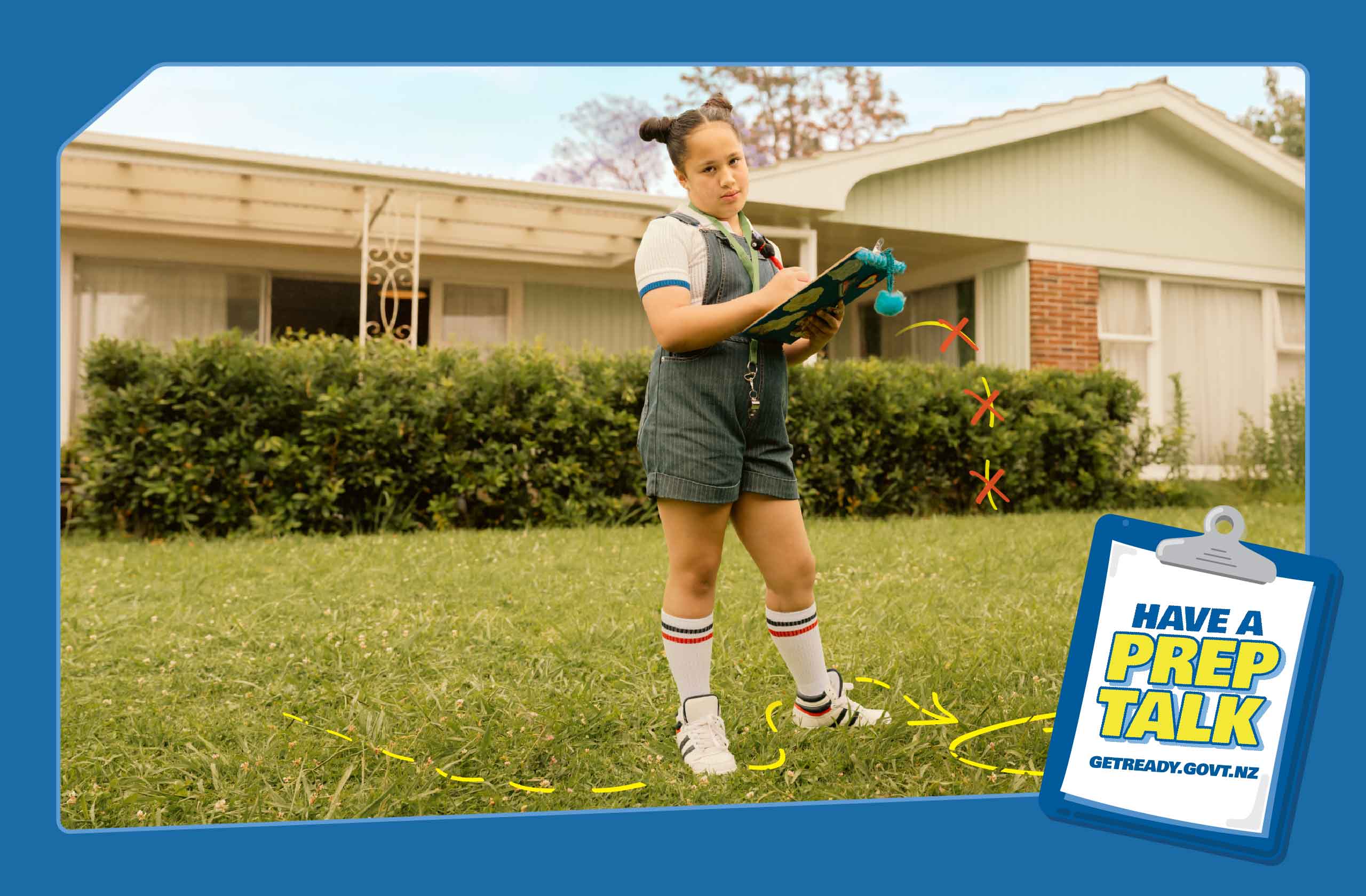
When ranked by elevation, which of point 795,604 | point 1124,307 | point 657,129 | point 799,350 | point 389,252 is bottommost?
point 795,604

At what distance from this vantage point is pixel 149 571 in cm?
370

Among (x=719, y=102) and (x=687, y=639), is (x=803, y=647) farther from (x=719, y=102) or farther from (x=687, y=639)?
(x=719, y=102)

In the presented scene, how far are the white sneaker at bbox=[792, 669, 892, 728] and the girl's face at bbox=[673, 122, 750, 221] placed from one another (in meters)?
1.09

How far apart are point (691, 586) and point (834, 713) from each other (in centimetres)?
49

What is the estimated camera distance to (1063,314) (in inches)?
Answer: 191

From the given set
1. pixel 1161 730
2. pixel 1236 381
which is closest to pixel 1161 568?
pixel 1161 730

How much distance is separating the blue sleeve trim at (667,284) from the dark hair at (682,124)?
256 mm

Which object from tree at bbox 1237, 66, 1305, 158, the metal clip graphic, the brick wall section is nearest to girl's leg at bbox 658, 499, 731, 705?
the metal clip graphic

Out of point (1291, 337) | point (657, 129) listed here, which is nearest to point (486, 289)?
point (1291, 337)

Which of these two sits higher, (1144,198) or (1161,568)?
(1144,198)

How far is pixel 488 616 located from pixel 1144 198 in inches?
127

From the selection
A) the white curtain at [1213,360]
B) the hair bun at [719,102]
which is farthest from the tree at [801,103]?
the white curtain at [1213,360]

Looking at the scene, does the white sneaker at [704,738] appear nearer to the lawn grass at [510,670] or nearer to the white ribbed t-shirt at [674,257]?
the lawn grass at [510,670]

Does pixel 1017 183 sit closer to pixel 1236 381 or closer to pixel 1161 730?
pixel 1236 381
